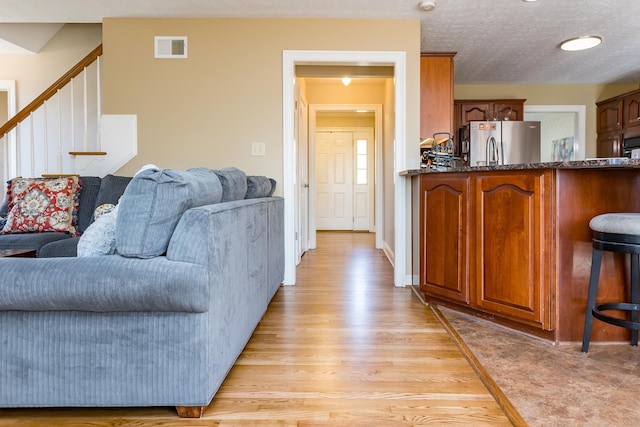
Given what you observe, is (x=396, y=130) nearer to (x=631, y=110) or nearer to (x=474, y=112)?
(x=474, y=112)

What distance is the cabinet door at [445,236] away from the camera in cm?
262

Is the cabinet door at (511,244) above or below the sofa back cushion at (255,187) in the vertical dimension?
below

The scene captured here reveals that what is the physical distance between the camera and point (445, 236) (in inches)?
110

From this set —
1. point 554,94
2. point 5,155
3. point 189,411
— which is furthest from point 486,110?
point 5,155

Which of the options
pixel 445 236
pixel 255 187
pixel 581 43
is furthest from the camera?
pixel 581 43

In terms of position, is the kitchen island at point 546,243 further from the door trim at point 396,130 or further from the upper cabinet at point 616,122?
the upper cabinet at point 616,122

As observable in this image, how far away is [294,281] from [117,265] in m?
2.40

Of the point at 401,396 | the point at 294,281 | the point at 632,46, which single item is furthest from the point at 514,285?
the point at 632,46

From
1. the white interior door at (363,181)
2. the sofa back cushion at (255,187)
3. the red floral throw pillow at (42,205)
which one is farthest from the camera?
the white interior door at (363,181)

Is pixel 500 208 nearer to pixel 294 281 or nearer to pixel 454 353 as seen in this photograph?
pixel 454 353

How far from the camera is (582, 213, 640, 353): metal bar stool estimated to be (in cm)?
189

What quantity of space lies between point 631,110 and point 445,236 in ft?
14.1

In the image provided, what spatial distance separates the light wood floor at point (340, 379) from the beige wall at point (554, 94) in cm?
422

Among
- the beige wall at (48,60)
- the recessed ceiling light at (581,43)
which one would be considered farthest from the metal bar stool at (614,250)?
the beige wall at (48,60)
